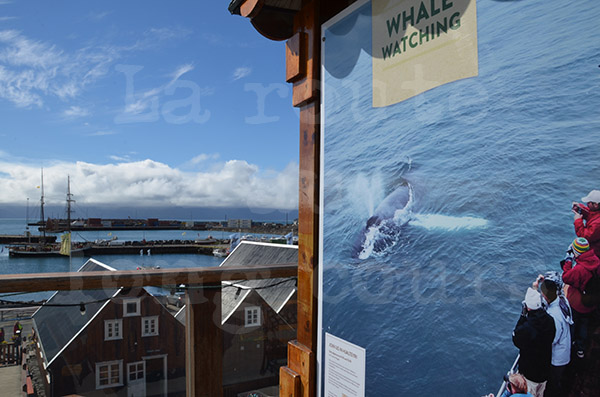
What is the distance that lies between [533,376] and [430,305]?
24 cm

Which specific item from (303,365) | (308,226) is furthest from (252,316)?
(308,226)

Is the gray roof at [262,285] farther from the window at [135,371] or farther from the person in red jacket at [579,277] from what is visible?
the person in red jacket at [579,277]

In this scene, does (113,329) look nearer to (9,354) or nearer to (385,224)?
(385,224)

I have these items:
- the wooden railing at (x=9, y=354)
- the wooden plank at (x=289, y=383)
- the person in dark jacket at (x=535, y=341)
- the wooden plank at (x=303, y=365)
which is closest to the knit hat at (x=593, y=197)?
the person in dark jacket at (x=535, y=341)

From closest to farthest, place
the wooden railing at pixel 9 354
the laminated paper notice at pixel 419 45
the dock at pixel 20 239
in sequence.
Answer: the laminated paper notice at pixel 419 45 < the wooden railing at pixel 9 354 < the dock at pixel 20 239

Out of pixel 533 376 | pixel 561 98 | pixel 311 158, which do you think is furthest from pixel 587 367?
pixel 311 158

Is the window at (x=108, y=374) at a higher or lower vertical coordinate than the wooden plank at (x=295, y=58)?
lower

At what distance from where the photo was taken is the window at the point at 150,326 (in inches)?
81.9

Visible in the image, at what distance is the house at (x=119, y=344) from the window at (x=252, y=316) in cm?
58

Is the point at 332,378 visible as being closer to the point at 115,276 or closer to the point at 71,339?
the point at 115,276

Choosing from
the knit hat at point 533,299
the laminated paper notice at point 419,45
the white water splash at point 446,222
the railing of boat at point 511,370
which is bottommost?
the railing of boat at point 511,370

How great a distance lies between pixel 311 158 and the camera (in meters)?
1.43

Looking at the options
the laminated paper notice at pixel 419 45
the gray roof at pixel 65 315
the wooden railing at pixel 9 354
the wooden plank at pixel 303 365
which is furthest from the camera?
the wooden railing at pixel 9 354

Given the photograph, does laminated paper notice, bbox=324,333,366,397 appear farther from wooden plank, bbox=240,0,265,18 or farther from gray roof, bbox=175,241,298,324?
wooden plank, bbox=240,0,265,18
